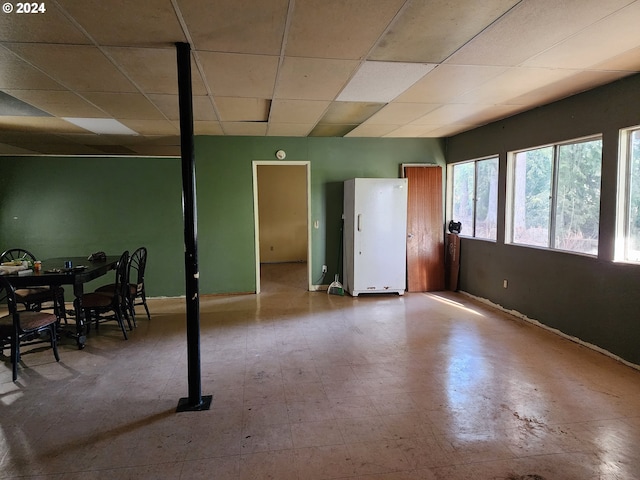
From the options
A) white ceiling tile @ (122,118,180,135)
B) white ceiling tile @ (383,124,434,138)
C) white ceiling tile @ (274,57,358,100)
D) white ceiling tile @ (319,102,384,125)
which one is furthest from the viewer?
white ceiling tile @ (383,124,434,138)

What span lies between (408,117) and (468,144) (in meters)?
1.42

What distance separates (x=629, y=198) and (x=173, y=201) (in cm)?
555

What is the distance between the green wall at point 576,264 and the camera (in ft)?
10.7

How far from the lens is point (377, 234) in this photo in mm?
5535

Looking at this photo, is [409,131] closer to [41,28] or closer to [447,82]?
[447,82]

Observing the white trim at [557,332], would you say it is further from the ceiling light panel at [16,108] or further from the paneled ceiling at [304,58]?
the ceiling light panel at [16,108]

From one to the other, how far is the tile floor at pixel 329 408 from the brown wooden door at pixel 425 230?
1781 millimetres

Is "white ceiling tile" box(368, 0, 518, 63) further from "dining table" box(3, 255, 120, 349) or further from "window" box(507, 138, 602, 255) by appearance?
"dining table" box(3, 255, 120, 349)

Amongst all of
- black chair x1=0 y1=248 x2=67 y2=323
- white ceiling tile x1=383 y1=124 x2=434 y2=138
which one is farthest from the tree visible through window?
black chair x1=0 y1=248 x2=67 y2=323

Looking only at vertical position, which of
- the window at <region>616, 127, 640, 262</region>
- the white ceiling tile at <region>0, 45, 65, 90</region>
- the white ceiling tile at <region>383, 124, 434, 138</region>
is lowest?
the window at <region>616, 127, 640, 262</region>

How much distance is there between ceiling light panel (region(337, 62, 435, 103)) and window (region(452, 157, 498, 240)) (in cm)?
218

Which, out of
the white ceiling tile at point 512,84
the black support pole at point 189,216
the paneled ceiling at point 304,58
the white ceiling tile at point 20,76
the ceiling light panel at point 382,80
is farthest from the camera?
the white ceiling tile at point 512,84

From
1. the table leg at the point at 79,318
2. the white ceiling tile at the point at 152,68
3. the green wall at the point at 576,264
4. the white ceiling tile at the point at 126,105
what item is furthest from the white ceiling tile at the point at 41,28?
the green wall at the point at 576,264

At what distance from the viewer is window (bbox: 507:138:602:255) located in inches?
143
